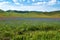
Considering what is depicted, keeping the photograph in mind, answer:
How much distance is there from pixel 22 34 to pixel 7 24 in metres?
0.29

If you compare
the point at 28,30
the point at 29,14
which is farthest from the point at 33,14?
the point at 28,30

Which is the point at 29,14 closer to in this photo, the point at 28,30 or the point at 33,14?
the point at 33,14

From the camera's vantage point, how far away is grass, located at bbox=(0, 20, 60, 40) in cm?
252

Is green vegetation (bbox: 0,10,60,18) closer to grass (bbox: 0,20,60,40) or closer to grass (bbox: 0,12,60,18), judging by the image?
grass (bbox: 0,12,60,18)

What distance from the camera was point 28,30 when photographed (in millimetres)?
2576

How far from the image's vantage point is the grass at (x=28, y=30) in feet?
8.25

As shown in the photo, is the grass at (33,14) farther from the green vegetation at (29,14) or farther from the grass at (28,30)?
the grass at (28,30)

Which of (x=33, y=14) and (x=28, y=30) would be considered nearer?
(x=28, y=30)

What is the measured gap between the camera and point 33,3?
2697mm

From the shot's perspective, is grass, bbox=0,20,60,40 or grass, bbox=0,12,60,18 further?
grass, bbox=0,12,60,18

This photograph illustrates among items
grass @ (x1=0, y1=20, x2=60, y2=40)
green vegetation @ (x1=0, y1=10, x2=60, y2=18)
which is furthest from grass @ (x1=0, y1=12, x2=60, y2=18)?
grass @ (x1=0, y1=20, x2=60, y2=40)

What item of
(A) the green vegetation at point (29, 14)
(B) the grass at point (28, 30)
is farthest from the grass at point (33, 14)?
(B) the grass at point (28, 30)

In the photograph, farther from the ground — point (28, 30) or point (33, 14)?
point (33, 14)

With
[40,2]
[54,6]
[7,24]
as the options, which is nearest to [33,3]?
[40,2]
